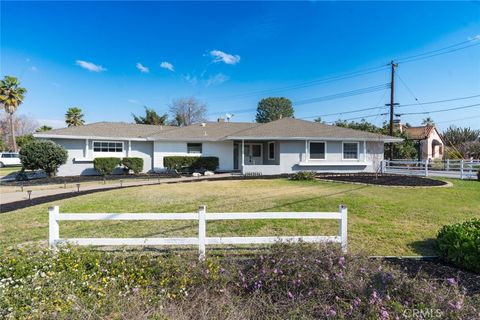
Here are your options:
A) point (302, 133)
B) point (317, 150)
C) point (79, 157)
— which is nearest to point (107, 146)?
point (79, 157)

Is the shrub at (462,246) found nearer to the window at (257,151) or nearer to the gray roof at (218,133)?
the gray roof at (218,133)

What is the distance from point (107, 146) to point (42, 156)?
4.49m

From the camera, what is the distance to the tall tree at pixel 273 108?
193 feet

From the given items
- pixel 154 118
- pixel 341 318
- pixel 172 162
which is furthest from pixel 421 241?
pixel 154 118

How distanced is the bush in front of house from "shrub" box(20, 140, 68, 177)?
572 inches

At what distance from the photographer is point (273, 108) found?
194ft

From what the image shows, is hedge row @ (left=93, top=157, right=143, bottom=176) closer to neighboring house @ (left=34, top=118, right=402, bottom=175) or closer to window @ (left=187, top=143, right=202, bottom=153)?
neighboring house @ (left=34, top=118, right=402, bottom=175)

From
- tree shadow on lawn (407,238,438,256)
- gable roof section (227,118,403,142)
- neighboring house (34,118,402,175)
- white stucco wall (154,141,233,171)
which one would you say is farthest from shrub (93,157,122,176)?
tree shadow on lawn (407,238,438,256)

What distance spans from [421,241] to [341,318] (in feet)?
11.9

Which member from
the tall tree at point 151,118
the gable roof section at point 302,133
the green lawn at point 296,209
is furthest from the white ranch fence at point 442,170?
the tall tree at point 151,118

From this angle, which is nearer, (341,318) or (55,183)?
(341,318)

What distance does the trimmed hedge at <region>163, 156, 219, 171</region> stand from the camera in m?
19.9

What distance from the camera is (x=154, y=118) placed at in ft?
139

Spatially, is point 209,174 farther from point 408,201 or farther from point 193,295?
point 193,295
